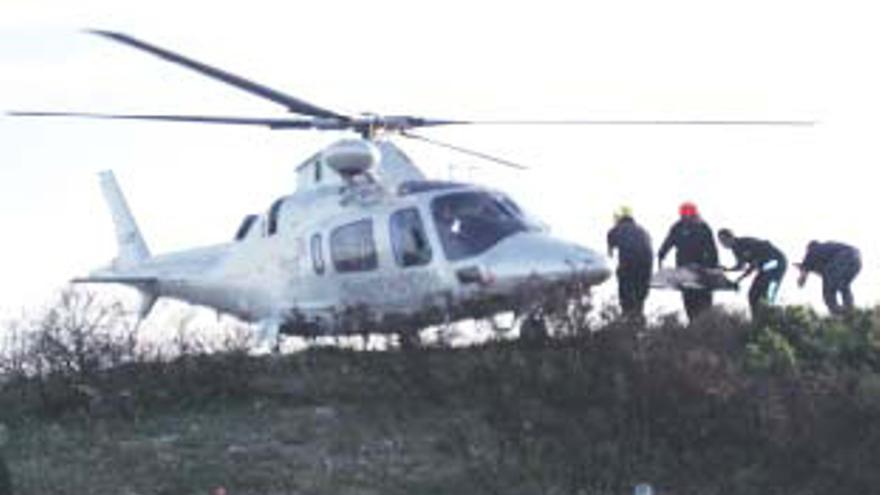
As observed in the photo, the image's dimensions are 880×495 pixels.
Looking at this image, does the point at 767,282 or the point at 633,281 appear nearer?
the point at 633,281

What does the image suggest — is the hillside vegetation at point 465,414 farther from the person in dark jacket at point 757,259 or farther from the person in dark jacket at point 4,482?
the person in dark jacket at point 757,259

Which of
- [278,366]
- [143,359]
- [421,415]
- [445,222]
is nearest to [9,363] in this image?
[143,359]

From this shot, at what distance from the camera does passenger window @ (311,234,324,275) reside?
75.6 feet

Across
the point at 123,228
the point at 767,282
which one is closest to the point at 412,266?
the point at 767,282

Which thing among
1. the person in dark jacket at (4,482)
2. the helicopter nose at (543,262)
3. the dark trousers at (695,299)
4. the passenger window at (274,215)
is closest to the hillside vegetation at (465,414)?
the person in dark jacket at (4,482)

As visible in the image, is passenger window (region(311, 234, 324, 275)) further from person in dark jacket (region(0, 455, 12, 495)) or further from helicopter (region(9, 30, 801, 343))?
person in dark jacket (region(0, 455, 12, 495))

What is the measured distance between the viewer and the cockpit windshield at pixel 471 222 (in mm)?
21578

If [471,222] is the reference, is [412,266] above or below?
below

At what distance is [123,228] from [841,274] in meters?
10.6

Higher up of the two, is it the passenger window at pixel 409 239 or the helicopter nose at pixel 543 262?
the passenger window at pixel 409 239

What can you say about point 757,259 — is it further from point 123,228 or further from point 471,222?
point 123,228

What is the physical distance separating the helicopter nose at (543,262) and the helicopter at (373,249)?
14mm

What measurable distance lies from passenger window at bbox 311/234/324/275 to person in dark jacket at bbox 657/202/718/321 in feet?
12.3

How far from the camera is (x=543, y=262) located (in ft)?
68.7
